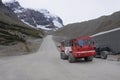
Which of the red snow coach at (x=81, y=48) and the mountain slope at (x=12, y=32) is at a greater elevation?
the mountain slope at (x=12, y=32)

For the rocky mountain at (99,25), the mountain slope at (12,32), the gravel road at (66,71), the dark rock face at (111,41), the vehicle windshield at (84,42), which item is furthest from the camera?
the rocky mountain at (99,25)

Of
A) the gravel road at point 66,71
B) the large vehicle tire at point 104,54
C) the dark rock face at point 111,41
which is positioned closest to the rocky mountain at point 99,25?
the dark rock face at point 111,41

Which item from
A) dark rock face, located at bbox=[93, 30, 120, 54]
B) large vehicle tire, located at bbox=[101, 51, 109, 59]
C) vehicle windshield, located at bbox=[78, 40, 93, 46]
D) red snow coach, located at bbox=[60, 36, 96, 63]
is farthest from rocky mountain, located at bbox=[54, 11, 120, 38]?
red snow coach, located at bbox=[60, 36, 96, 63]

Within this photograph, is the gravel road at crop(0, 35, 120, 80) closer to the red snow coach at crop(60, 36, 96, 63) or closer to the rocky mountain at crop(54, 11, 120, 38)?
the red snow coach at crop(60, 36, 96, 63)

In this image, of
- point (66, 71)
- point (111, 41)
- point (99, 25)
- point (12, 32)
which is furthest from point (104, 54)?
point (99, 25)

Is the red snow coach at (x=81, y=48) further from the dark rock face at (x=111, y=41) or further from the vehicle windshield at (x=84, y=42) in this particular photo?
the dark rock face at (x=111, y=41)

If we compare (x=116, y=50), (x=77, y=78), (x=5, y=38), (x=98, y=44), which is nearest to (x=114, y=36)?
(x=116, y=50)

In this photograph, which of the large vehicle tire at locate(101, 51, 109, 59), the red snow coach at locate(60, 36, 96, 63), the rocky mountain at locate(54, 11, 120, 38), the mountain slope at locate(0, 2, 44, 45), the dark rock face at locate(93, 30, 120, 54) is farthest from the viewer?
the rocky mountain at locate(54, 11, 120, 38)

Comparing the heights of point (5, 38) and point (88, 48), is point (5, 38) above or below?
above

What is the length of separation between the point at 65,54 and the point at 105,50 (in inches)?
217

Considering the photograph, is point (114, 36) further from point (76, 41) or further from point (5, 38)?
point (5, 38)

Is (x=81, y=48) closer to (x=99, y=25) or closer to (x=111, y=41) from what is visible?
(x=111, y=41)

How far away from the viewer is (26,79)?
55.7 feet

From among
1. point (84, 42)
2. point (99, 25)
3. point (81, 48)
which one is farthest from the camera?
point (99, 25)
